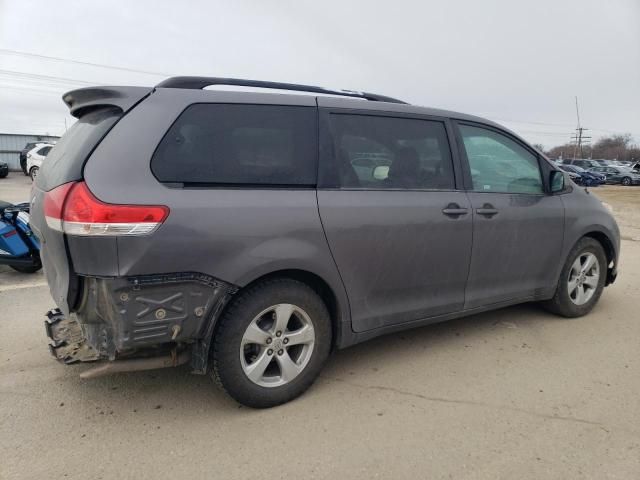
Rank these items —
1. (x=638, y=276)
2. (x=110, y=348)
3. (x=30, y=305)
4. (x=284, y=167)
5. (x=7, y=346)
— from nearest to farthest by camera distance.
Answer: (x=110, y=348), (x=284, y=167), (x=7, y=346), (x=30, y=305), (x=638, y=276)

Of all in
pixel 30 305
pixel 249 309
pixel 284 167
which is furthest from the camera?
pixel 30 305

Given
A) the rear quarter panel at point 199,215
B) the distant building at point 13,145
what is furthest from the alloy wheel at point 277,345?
the distant building at point 13,145

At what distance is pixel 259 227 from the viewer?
2.65 metres

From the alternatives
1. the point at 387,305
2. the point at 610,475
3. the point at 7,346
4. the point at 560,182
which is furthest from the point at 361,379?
the point at 7,346

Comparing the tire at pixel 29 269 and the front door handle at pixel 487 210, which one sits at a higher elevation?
the front door handle at pixel 487 210

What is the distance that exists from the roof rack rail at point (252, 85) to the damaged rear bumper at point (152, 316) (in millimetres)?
1109

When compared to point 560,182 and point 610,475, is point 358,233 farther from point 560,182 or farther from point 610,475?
point 560,182

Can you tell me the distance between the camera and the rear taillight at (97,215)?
2311 mm

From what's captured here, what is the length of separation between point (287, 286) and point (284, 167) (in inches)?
27.5

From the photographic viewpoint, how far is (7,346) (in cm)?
365

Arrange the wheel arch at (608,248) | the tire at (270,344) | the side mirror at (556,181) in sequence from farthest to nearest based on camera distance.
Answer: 1. the wheel arch at (608,248)
2. the side mirror at (556,181)
3. the tire at (270,344)

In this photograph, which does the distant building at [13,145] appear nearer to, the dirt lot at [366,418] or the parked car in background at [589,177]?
the dirt lot at [366,418]

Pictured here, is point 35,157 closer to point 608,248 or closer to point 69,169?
point 69,169

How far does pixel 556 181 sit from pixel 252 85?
2.68 meters
